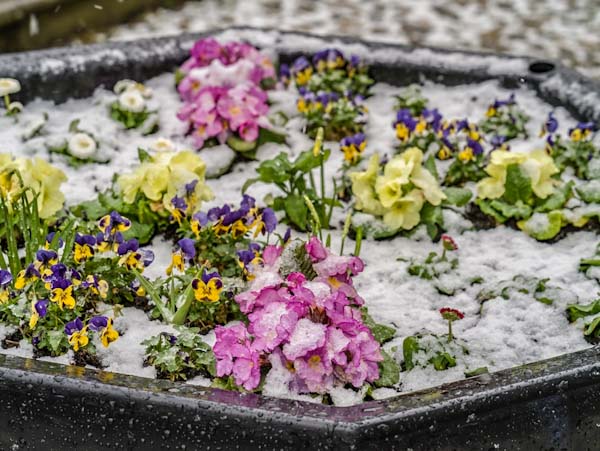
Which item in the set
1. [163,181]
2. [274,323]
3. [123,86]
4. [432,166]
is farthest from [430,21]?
[274,323]

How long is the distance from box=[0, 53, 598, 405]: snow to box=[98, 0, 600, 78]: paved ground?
254cm

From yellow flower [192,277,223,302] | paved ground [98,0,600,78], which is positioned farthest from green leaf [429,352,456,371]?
paved ground [98,0,600,78]

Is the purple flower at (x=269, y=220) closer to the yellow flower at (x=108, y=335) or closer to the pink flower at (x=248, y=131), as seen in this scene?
the yellow flower at (x=108, y=335)

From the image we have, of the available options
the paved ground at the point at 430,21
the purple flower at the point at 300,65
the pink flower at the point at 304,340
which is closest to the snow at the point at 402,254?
the pink flower at the point at 304,340

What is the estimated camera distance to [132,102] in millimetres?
3164

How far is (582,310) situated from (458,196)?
2.00 feet

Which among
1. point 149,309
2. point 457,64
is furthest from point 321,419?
point 457,64

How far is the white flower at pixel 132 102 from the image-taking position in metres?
3.15

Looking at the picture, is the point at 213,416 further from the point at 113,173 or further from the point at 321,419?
the point at 113,173

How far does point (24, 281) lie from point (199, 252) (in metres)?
0.46

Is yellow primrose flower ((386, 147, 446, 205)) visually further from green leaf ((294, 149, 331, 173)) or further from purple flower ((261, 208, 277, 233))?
purple flower ((261, 208, 277, 233))

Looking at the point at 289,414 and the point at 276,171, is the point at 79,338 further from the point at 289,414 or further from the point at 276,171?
the point at 276,171

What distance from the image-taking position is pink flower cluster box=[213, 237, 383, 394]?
1893 mm

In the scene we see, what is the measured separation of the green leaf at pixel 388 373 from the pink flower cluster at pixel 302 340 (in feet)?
0.10
